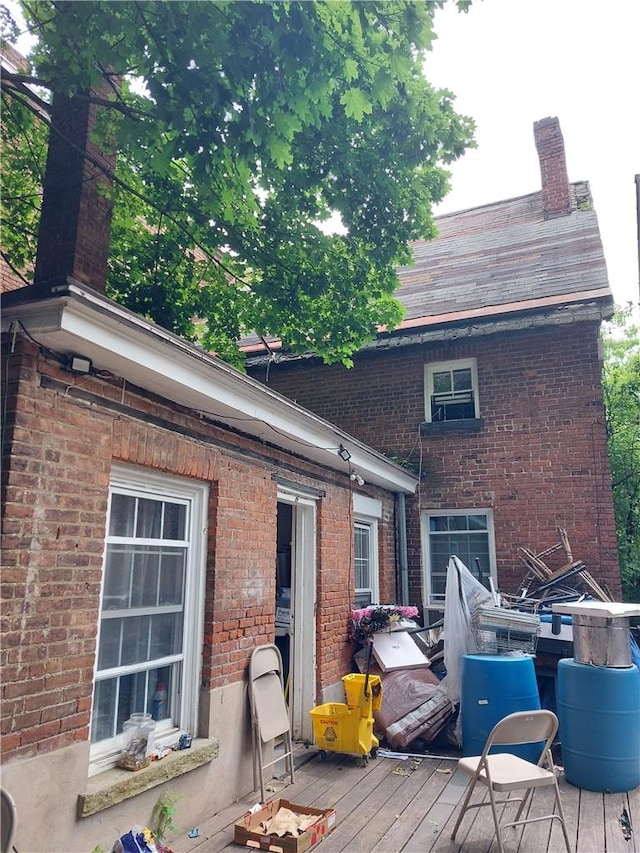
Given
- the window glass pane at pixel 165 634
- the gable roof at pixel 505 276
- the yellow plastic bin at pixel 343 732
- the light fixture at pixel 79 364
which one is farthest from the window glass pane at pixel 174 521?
the gable roof at pixel 505 276

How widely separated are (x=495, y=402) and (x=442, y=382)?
923 mm

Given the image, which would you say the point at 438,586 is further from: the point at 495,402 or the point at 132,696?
the point at 132,696

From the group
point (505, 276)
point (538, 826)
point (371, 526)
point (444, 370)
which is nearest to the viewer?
point (538, 826)

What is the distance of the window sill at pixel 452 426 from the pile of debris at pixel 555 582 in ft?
6.06

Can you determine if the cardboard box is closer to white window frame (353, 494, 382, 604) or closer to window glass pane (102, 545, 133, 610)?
window glass pane (102, 545, 133, 610)

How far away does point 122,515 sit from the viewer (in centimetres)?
401

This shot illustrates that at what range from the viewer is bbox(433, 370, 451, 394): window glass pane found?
919cm

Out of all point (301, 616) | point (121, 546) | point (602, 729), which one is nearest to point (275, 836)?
point (121, 546)

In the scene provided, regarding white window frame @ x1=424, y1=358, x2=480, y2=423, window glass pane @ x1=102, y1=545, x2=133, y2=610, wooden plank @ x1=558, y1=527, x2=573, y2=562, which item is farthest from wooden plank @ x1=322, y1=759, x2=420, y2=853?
white window frame @ x1=424, y1=358, x2=480, y2=423

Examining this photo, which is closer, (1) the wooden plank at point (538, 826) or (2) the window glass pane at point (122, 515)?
(2) the window glass pane at point (122, 515)

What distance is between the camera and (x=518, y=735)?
3955 millimetres

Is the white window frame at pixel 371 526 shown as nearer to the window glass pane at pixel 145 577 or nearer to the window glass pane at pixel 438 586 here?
the window glass pane at pixel 438 586

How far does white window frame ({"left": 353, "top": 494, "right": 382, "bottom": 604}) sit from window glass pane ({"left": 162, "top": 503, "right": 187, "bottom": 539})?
3410 mm

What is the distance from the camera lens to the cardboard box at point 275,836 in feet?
12.6
